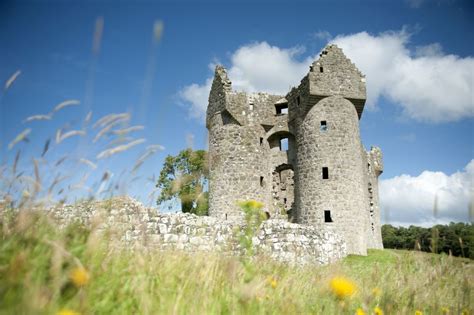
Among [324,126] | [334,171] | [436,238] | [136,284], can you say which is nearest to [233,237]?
[436,238]

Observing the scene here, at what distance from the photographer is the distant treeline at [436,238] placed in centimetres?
404

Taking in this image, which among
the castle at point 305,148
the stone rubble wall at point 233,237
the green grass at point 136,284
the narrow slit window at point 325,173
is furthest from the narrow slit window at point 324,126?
the green grass at point 136,284

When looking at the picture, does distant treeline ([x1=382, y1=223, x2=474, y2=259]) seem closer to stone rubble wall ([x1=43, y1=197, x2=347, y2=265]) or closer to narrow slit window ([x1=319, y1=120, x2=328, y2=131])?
stone rubble wall ([x1=43, y1=197, x2=347, y2=265])

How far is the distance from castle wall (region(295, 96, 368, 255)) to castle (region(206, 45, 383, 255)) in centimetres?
6

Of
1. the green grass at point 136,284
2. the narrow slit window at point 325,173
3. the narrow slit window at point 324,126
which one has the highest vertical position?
the narrow slit window at point 324,126

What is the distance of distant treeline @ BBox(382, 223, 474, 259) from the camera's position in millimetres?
4035

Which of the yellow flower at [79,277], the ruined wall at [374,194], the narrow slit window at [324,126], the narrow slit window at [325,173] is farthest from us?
the ruined wall at [374,194]

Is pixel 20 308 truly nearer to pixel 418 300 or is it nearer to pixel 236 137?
pixel 418 300

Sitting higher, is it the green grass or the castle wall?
the castle wall

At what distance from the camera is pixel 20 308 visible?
1.79 m

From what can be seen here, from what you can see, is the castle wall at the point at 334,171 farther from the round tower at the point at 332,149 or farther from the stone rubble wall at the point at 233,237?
the stone rubble wall at the point at 233,237

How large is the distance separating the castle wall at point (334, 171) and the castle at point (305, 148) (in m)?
0.06

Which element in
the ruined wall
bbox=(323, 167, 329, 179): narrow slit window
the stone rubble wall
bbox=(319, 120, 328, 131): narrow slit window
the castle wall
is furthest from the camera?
the ruined wall

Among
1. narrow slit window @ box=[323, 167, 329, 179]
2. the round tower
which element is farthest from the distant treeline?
narrow slit window @ box=[323, 167, 329, 179]
